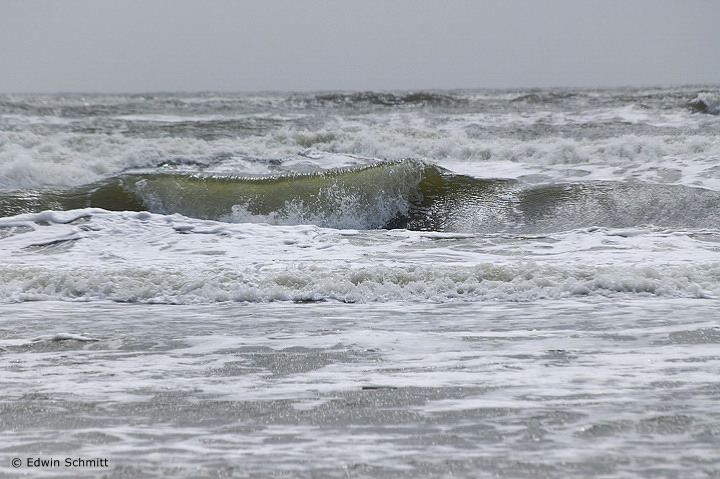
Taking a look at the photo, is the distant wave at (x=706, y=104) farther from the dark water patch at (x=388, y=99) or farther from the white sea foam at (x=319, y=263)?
the white sea foam at (x=319, y=263)

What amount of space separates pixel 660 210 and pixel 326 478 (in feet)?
20.5

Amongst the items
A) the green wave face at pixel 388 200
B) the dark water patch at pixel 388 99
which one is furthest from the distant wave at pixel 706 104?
the green wave face at pixel 388 200

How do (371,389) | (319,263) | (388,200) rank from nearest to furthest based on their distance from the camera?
(371,389) → (319,263) → (388,200)

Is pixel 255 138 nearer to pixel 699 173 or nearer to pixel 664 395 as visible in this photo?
pixel 699 173

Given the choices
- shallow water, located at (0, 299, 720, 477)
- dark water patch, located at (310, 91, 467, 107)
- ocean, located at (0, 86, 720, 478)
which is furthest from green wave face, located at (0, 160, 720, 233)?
dark water patch, located at (310, 91, 467, 107)

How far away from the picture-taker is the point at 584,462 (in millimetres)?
1990

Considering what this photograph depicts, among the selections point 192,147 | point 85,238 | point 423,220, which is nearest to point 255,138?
point 192,147

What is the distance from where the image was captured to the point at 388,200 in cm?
827

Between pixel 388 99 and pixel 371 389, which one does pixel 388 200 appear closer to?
pixel 371 389

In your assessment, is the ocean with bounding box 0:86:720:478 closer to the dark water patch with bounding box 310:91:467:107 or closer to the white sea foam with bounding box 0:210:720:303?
the white sea foam with bounding box 0:210:720:303

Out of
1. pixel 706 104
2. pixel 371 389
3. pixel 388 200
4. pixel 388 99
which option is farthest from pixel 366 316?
pixel 388 99

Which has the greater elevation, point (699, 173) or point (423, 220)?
point (699, 173)

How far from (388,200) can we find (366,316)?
4.47 meters

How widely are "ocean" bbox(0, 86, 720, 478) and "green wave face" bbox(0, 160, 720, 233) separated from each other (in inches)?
1.3
